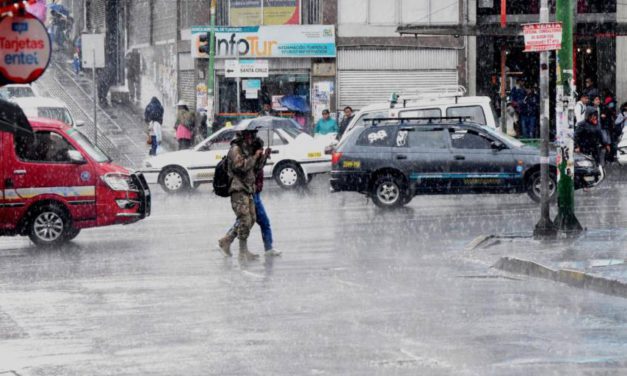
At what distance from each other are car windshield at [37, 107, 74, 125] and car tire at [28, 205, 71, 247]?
16.0 metres

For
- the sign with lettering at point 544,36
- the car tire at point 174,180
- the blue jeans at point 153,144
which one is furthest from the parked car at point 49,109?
the sign with lettering at point 544,36

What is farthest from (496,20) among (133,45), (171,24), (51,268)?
(51,268)

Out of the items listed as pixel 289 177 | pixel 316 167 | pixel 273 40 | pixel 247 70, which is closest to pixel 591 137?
pixel 316 167

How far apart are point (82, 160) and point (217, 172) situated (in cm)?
293

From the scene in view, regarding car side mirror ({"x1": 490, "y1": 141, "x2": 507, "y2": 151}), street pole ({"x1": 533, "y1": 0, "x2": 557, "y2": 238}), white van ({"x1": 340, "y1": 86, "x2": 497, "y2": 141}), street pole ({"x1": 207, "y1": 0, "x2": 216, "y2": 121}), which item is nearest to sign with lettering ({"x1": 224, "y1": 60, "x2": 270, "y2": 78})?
street pole ({"x1": 207, "y1": 0, "x2": 216, "y2": 121})

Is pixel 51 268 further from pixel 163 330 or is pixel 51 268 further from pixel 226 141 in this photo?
pixel 226 141

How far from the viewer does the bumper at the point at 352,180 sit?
2577cm

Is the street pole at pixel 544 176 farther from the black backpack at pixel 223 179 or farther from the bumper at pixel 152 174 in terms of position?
the bumper at pixel 152 174

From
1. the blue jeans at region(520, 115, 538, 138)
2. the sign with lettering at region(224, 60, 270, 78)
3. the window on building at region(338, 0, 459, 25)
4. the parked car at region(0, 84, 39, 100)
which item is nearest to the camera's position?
the blue jeans at region(520, 115, 538, 138)

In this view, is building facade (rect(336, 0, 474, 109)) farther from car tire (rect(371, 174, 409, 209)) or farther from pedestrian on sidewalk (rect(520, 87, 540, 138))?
car tire (rect(371, 174, 409, 209))

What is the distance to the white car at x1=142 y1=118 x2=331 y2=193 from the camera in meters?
30.8

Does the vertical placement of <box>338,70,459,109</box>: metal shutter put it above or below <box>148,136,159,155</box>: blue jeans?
above

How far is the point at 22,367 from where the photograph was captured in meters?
10.7

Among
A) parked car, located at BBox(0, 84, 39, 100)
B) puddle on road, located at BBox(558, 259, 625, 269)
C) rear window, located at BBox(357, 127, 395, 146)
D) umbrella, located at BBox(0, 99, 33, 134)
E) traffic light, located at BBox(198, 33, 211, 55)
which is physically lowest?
puddle on road, located at BBox(558, 259, 625, 269)
